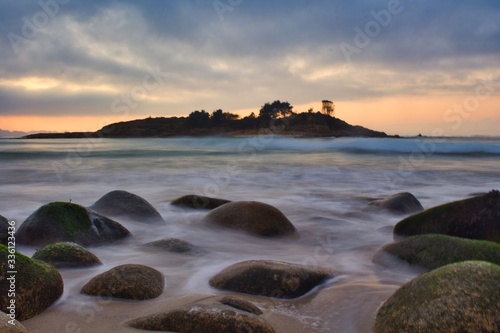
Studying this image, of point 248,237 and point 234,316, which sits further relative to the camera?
point 248,237

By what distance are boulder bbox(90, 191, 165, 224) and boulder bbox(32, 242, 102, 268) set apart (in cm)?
230

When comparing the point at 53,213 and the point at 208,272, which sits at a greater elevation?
the point at 53,213

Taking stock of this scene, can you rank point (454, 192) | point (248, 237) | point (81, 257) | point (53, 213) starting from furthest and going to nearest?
point (454, 192) → point (248, 237) → point (53, 213) → point (81, 257)

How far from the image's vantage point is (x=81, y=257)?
414cm

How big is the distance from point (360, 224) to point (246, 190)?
485 cm

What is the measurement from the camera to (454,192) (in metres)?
11.5

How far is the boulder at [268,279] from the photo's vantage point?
137 inches

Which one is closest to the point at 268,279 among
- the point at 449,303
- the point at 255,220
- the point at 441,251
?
the point at 449,303

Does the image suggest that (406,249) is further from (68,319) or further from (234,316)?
(68,319)

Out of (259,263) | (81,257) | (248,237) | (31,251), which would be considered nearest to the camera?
(259,263)

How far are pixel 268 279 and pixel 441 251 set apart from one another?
1672 mm

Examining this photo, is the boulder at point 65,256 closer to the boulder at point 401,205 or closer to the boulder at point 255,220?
the boulder at point 255,220

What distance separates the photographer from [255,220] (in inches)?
232

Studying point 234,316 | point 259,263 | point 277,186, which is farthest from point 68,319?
point 277,186
